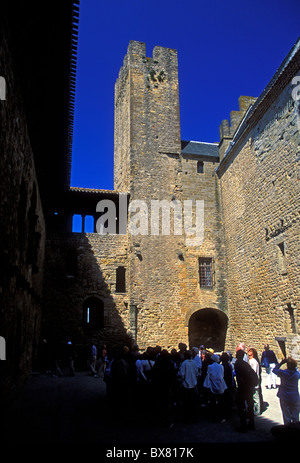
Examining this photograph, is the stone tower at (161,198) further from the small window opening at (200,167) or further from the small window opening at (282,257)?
the small window opening at (282,257)

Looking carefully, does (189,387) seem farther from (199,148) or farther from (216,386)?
(199,148)

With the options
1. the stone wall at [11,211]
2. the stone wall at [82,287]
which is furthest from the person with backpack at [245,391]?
the stone wall at [82,287]

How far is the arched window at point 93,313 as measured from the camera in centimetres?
1770

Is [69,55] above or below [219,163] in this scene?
below

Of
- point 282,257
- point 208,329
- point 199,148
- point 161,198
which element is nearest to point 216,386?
point 282,257

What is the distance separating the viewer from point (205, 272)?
1822 centimetres

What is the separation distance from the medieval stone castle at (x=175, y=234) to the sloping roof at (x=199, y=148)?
128 mm

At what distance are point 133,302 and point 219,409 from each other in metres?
10.1

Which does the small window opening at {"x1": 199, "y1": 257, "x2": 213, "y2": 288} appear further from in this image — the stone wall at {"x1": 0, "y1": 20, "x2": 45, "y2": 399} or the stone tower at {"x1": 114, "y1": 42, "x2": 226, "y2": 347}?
the stone wall at {"x1": 0, "y1": 20, "x2": 45, "y2": 399}

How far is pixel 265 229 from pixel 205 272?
4.90 metres

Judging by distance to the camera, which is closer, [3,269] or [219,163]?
[3,269]
